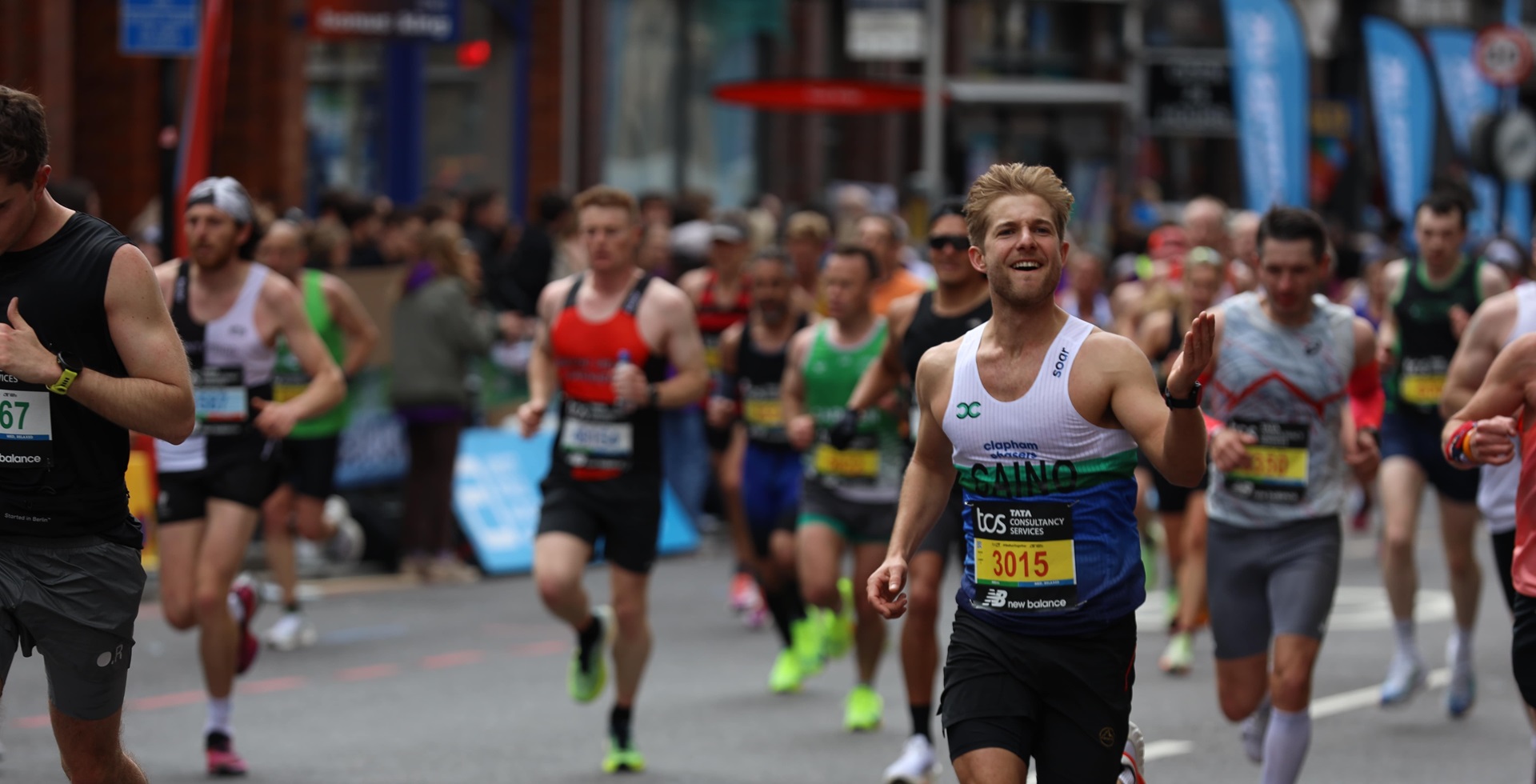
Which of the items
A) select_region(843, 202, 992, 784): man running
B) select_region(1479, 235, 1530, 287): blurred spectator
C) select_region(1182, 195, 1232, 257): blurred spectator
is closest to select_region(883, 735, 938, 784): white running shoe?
select_region(843, 202, 992, 784): man running

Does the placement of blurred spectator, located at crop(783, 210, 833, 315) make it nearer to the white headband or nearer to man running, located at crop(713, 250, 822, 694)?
man running, located at crop(713, 250, 822, 694)

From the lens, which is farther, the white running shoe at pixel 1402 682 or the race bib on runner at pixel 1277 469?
the white running shoe at pixel 1402 682

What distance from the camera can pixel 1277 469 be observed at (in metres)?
6.85

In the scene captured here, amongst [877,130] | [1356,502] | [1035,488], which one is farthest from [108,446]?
[877,130]

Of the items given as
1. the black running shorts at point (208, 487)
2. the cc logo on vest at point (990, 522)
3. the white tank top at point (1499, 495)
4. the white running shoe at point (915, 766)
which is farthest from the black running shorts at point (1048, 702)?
the black running shorts at point (208, 487)

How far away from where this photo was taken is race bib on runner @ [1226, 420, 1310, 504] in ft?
22.4

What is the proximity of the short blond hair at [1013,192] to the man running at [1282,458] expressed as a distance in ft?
6.61

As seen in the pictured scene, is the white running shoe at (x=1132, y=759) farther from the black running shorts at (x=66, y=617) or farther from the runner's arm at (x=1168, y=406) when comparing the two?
the black running shorts at (x=66, y=617)

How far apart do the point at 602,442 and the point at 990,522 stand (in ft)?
9.97

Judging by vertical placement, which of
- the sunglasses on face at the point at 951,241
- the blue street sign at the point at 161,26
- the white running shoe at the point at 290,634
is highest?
the blue street sign at the point at 161,26

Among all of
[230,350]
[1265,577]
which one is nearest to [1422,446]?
[1265,577]

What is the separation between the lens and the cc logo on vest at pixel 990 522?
496 centimetres

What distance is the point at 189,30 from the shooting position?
35.1ft

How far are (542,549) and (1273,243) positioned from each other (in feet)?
9.20
